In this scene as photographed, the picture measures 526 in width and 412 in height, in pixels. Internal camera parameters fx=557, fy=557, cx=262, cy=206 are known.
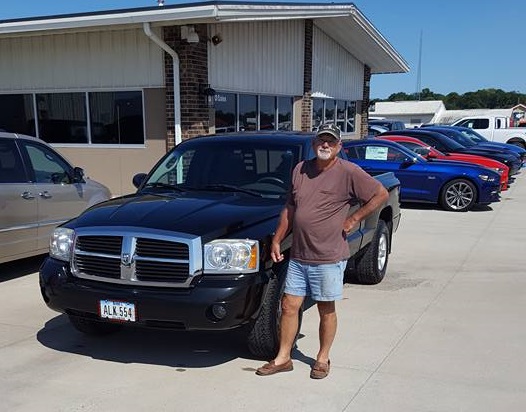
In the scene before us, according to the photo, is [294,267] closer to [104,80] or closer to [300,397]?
[300,397]

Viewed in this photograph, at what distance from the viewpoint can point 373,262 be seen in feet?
20.5

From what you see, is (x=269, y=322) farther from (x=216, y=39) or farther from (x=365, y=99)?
(x=365, y=99)

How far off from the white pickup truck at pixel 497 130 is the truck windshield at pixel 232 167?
24.9 meters

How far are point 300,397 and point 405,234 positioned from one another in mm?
6404

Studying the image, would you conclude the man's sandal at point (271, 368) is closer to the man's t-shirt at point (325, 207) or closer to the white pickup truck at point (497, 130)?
the man's t-shirt at point (325, 207)

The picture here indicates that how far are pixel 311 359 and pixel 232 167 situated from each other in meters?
1.89

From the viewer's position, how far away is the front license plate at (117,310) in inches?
152

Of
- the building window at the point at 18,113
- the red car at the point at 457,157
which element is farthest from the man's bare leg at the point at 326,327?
the building window at the point at 18,113

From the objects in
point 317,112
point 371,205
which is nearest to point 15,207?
point 371,205

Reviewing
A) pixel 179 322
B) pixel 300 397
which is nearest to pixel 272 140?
pixel 179 322

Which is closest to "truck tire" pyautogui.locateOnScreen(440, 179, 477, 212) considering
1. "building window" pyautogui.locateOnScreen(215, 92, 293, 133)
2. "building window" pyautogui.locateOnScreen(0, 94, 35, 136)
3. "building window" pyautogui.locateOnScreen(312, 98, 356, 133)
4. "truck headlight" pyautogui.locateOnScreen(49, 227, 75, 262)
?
"building window" pyautogui.locateOnScreen(215, 92, 293, 133)

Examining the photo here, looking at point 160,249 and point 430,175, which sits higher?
point 160,249

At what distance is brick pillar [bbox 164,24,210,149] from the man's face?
24.7 feet

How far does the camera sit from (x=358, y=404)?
3.58 m
